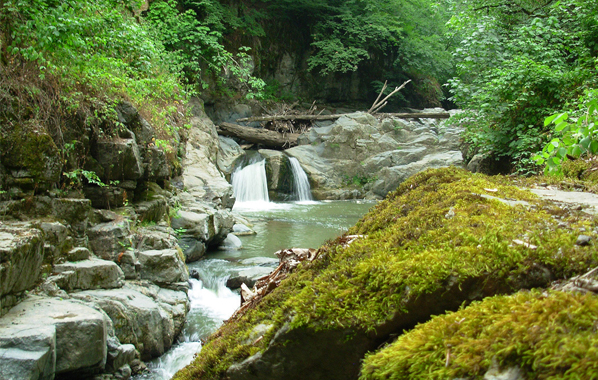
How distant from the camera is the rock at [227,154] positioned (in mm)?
18094

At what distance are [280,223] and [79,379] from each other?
9484mm

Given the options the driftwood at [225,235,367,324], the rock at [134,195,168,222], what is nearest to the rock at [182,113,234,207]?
the rock at [134,195,168,222]

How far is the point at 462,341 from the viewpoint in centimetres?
101

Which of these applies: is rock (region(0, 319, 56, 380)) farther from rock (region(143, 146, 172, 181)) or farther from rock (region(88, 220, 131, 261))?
rock (region(143, 146, 172, 181))

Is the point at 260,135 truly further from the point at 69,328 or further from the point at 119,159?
the point at 69,328

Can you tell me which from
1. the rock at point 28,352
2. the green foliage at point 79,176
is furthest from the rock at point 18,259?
the green foliage at point 79,176

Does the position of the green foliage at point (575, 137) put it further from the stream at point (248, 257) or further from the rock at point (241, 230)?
the rock at point (241, 230)

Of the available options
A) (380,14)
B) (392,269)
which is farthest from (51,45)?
(380,14)

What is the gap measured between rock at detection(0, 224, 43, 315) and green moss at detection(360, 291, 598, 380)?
12.3ft

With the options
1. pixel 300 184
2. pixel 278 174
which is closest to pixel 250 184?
pixel 278 174

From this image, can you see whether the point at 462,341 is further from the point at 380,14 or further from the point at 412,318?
the point at 380,14

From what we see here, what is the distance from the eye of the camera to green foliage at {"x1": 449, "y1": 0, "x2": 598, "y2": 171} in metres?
7.20

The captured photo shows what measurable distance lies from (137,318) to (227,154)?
1459cm

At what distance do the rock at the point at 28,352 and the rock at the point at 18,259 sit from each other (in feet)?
1.41
